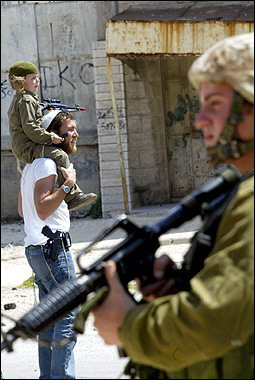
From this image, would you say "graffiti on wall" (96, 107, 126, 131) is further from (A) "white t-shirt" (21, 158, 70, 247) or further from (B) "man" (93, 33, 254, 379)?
(B) "man" (93, 33, 254, 379)

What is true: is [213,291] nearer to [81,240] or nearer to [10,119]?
[10,119]

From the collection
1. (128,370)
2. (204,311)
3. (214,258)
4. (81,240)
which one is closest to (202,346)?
(204,311)

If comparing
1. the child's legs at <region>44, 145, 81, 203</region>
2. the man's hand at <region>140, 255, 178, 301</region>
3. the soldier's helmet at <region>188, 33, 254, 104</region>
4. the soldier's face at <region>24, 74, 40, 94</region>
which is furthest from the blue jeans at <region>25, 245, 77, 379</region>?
the soldier's helmet at <region>188, 33, 254, 104</region>

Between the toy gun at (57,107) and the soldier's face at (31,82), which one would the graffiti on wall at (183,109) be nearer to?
the toy gun at (57,107)

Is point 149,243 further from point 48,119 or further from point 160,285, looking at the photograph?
point 48,119

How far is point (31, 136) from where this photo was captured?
4.76 metres

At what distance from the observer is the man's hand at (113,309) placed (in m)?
1.92

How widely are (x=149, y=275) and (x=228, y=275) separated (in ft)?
1.22

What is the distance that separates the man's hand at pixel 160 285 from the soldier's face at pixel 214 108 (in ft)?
1.22

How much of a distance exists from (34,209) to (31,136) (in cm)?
69

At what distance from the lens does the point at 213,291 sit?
1.73 m

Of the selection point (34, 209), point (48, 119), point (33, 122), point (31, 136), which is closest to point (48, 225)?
point (34, 209)

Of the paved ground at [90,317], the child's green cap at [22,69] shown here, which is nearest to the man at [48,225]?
the paved ground at [90,317]

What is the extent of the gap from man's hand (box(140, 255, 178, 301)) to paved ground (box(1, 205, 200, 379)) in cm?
66
